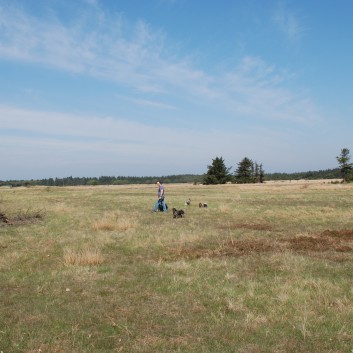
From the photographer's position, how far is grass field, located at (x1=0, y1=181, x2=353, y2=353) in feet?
21.0

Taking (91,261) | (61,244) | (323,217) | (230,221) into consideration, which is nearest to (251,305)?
(91,261)

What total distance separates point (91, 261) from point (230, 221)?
11820 mm

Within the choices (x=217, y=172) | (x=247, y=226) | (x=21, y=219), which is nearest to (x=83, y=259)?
(x=247, y=226)

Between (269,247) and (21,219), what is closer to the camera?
(269,247)

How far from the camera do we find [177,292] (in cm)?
884

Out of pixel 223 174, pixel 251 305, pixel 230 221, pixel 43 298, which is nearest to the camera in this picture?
pixel 251 305

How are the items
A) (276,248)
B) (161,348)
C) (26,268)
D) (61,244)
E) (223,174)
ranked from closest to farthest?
→ 1. (161,348)
2. (26,268)
3. (276,248)
4. (61,244)
5. (223,174)

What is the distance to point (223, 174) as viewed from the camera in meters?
98.6

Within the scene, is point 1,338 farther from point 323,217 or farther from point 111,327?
point 323,217

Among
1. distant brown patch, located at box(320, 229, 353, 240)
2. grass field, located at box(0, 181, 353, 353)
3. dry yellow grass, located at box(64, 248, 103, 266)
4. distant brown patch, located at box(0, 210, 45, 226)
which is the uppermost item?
distant brown patch, located at box(0, 210, 45, 226)

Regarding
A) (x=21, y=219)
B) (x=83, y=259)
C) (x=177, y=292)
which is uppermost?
(x=21, y=219)

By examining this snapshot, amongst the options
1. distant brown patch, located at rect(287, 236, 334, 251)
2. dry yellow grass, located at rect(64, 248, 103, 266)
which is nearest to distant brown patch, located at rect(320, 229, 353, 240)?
distant brown patch, located at rect(287, 236, 334, 251)

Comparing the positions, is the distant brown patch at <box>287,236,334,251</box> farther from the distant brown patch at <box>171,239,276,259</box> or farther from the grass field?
the distant brown patch at <box>171,239,276,259</box>

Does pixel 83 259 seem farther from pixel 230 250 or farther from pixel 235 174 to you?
pixel 235 174
